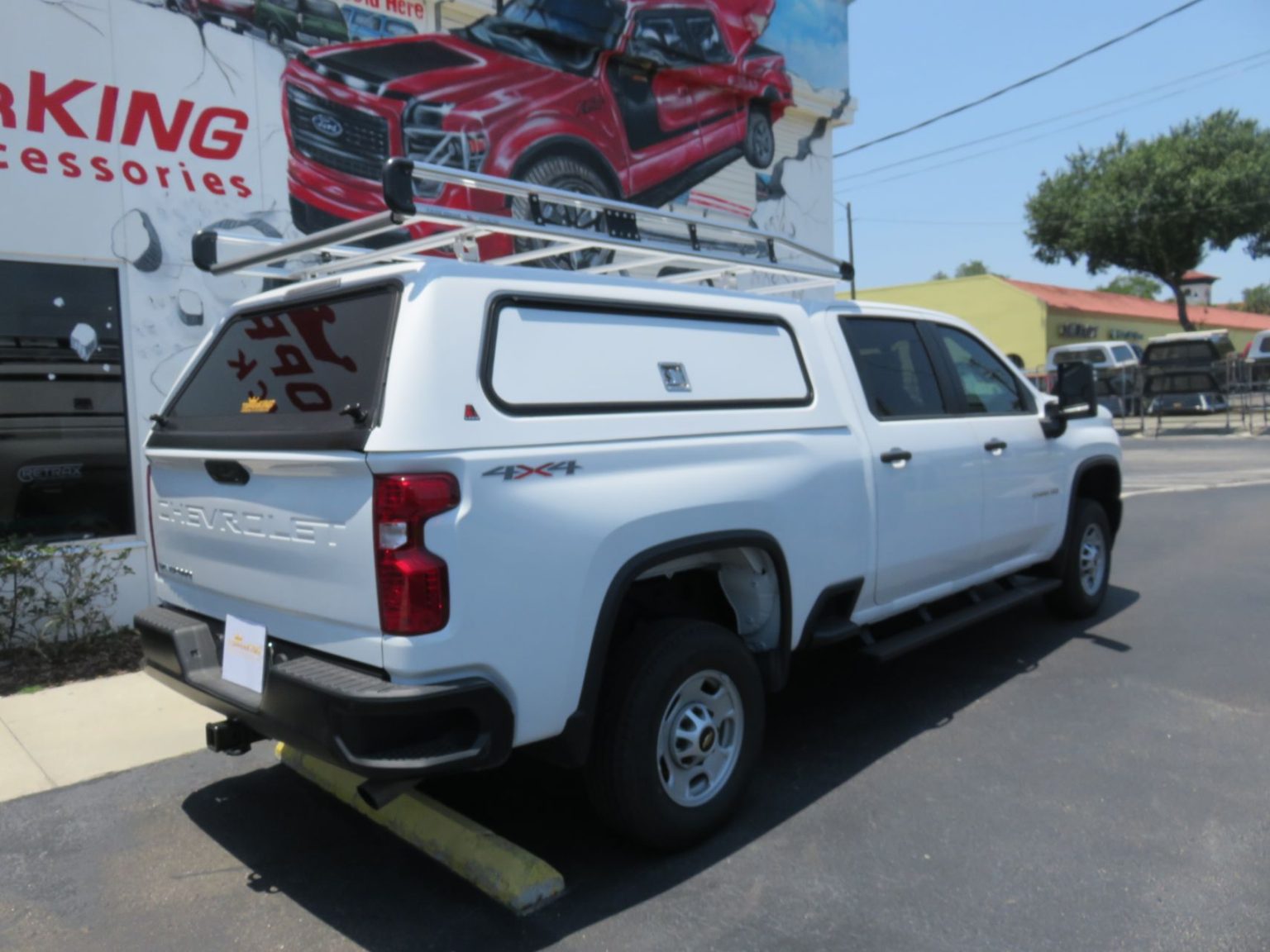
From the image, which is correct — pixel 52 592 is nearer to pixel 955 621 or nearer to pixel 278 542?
pixel 278 542

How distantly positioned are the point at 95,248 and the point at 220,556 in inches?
163

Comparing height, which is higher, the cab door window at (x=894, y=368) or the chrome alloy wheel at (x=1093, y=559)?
the cab door window at (x=894, y=368)

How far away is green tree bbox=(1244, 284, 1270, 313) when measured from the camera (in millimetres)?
83012

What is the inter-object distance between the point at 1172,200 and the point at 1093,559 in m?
30.3

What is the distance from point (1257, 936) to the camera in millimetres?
2898

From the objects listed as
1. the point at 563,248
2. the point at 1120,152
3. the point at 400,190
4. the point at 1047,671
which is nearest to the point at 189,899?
the point at 400,190

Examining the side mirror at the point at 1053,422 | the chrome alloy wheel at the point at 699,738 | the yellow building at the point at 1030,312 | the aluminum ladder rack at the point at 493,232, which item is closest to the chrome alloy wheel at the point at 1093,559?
the side mirror at the point at 1053,422

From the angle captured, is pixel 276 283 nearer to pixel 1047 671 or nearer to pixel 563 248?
pixel 563 248

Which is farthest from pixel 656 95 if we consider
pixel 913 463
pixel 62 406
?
pixel 913 463

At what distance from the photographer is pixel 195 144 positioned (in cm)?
696

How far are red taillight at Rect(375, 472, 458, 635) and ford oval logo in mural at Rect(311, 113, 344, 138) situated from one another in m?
6.02

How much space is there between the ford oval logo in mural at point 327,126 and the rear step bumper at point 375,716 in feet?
19.2

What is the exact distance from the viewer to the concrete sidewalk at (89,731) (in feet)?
14.6

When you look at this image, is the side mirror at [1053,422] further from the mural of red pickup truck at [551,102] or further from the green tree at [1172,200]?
the green tree at [1172,200]
